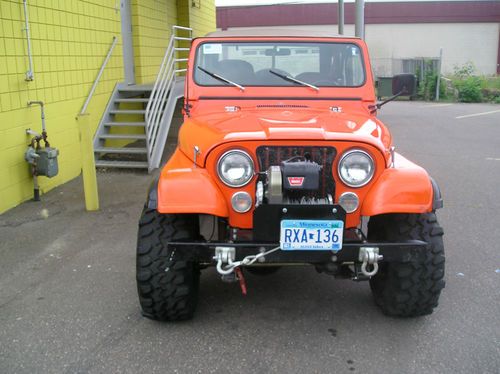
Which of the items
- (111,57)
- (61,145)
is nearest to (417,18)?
(111,57)

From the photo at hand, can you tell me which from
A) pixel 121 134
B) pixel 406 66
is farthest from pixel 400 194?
pixel 406 66

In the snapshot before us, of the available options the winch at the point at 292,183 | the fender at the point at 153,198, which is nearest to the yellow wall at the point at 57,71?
the fender at the point at 153,198

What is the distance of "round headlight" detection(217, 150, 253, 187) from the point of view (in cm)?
319

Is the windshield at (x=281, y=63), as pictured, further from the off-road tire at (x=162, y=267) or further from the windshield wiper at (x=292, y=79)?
the off-road tire at (x=162, y=267)

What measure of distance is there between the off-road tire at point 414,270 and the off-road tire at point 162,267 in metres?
1.27

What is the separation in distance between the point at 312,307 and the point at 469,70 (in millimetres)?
26860

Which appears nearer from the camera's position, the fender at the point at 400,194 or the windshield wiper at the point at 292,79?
the fender at the point at 400,194

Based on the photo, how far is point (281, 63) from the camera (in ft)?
15.3

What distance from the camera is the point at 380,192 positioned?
317 centimetres

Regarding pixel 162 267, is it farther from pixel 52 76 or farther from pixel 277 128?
pixel 52 76

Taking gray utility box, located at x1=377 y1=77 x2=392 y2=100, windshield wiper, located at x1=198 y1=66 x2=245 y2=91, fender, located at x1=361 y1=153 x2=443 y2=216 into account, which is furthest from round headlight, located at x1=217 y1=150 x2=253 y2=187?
gray utility box, located at x1=377 y1=77 x2=392 y2=100

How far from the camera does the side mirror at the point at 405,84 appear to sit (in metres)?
4.51

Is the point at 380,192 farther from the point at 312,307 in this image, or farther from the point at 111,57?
the point at 111,57

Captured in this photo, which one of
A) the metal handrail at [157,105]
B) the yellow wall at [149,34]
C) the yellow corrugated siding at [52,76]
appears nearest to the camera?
the yellow corrugated siding at [52,76]
